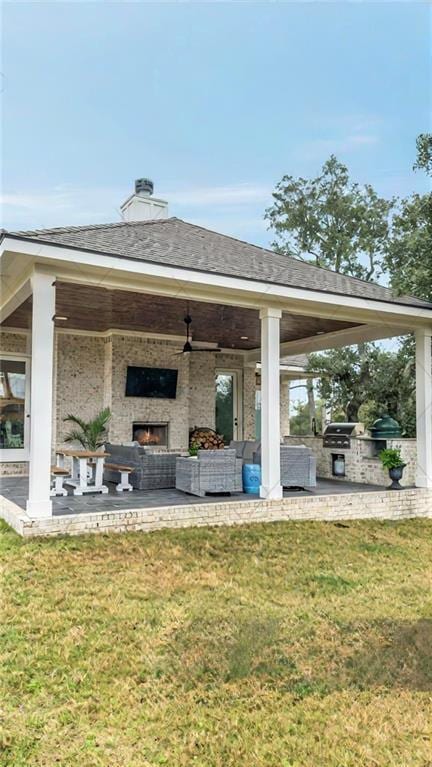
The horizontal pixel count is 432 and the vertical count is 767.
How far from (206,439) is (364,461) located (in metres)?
3.59

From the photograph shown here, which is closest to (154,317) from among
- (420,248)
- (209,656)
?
(420,248)

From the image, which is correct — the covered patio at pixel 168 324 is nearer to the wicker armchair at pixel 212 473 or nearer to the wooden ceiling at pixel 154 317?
the wooden ceiling at pixel 154 317

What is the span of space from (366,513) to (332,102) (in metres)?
10.7

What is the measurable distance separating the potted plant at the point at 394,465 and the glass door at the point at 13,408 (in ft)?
21.6

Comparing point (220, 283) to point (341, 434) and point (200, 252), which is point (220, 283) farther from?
point (341, 434)

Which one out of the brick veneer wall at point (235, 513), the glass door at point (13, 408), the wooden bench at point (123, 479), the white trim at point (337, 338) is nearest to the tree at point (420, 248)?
the white trim at point (337, 338)

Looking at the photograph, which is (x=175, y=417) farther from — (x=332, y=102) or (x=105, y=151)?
(x=332, y=102)

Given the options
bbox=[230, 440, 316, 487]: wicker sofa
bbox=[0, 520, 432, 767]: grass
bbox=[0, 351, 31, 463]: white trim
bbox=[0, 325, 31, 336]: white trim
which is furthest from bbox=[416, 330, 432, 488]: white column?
bbox=[0, 325, 31, 336]: white trim

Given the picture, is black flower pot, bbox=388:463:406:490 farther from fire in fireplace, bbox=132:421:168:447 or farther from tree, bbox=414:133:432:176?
fire in fireplace, bbox=132:421:168:447

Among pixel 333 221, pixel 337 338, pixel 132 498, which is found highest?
pixel 333 221

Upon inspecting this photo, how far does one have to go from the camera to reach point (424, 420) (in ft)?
27.2

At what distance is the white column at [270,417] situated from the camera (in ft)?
22.7

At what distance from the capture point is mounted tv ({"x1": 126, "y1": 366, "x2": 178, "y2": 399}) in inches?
404

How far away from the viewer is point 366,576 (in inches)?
195
